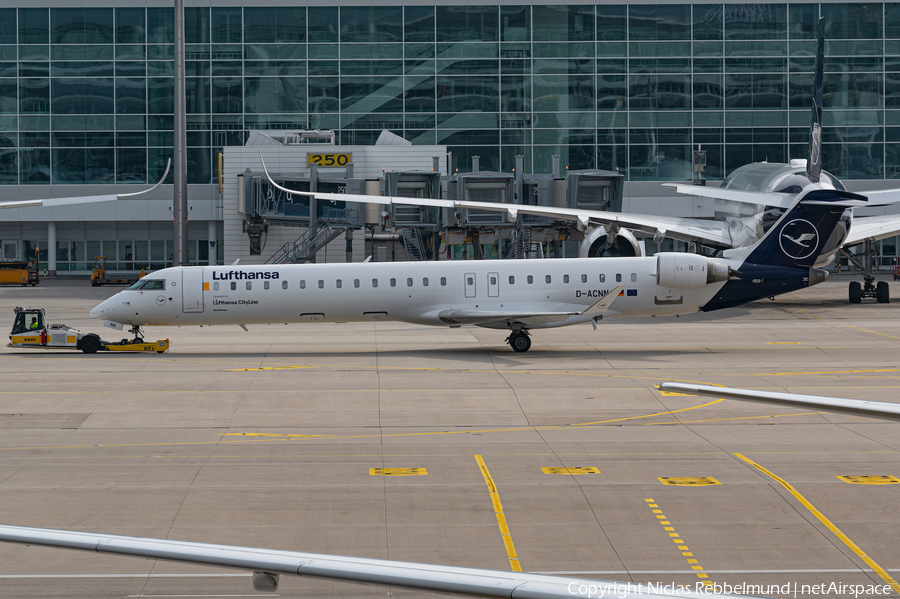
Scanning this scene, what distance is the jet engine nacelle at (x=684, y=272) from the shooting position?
30297mm

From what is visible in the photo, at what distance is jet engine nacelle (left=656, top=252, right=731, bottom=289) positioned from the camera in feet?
99.4

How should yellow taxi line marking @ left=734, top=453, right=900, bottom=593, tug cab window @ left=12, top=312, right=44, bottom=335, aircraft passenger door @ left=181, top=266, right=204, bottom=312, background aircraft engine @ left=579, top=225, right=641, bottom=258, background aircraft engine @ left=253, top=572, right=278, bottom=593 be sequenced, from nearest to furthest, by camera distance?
1. background aircraft engine @ left=253, top=572, right=278, bottom=593
2. yellow taxi line marking @ left=734, top=453, right=900, bottom=593
3. aircraft passenger door @ left=181, top=266, right=204, bottom=312
4. tug cab window @ left=12, top=312, right=44, bottom=335
5. background aircraft engine @ left=579, top=225, right=641, bottom=258

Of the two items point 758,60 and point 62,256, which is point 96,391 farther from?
point 758,60

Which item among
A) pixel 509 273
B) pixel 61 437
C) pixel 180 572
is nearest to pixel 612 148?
pixel 509 273

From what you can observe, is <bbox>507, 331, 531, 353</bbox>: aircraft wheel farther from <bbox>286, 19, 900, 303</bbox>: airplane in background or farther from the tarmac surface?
<bbox>286, 19, 900, 303</bbox>: airplane in background

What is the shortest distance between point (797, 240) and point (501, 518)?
22.7 m

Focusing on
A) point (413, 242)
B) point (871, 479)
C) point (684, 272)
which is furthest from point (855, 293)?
point (871, 479)

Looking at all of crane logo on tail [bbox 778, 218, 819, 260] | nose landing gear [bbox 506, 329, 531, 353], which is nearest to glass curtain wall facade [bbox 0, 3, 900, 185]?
crane logo on tail [bbox 778, 218, 819, 260]

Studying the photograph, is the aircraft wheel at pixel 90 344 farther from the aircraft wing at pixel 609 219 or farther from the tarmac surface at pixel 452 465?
the aircraft wing at pixel 609 219

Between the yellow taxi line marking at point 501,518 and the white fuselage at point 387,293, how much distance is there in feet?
49.0

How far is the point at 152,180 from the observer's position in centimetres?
7106

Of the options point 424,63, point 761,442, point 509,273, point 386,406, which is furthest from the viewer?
point 424,63

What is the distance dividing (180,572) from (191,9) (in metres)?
67.2

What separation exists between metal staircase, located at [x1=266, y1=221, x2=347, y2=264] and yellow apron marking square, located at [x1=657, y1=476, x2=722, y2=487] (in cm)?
4351
